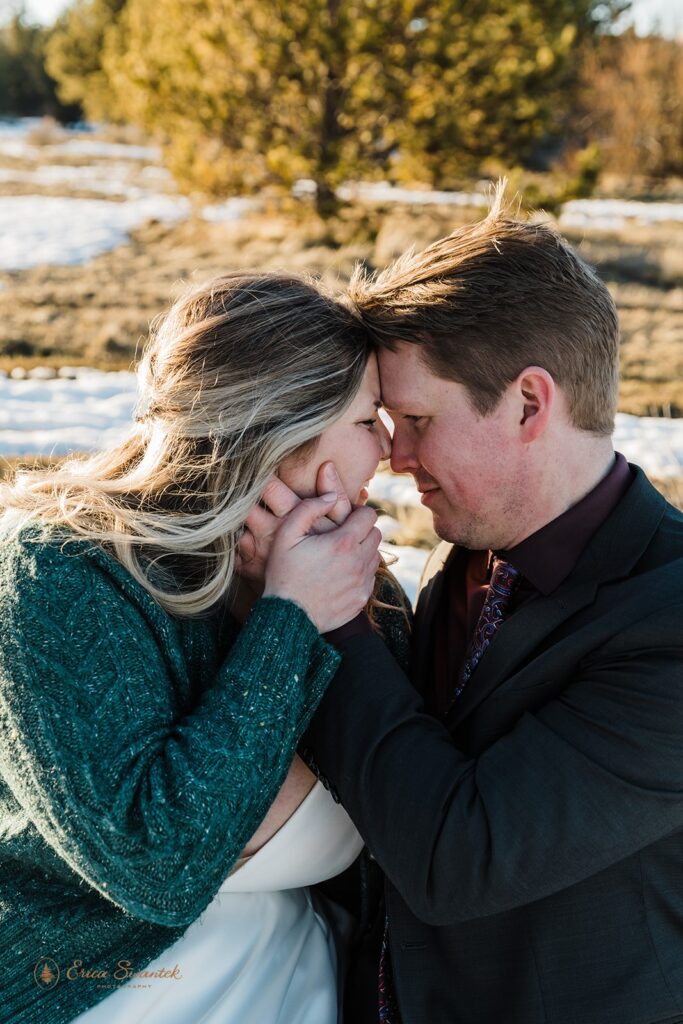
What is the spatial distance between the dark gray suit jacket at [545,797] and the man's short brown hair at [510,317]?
35 cm

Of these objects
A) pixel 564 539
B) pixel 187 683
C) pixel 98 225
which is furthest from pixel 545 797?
pixel 98 225

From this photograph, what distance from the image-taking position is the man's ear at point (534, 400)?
2.17 metres

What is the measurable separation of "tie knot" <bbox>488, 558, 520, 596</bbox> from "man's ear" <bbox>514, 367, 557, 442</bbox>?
31cm

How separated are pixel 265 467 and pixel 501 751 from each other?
2.61 ft

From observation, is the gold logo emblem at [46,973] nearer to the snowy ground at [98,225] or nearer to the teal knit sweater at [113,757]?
the teal knit sweater at [113,757]

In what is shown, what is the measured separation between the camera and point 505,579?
2295 mm

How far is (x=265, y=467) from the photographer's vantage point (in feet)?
7.00

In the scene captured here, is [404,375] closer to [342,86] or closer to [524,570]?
[524,570]

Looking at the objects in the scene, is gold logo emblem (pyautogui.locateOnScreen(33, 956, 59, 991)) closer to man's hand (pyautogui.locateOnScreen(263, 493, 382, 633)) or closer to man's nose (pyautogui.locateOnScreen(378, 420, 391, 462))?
man's hand (pyautogui.locateOnScreen(263, 493, 382, 633))

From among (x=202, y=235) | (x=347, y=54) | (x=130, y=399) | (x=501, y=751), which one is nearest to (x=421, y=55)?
(x=347, y=54)

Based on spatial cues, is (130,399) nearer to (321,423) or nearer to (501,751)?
(321,423)

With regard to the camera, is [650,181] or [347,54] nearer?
[347,54]

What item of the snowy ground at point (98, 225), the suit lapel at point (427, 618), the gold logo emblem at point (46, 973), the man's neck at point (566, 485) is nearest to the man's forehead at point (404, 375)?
the man's neck at point (566, 485)

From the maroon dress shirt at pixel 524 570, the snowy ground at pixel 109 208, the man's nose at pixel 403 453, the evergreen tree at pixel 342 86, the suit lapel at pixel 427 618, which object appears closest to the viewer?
the maroon dress shirt at pixel 524 570
